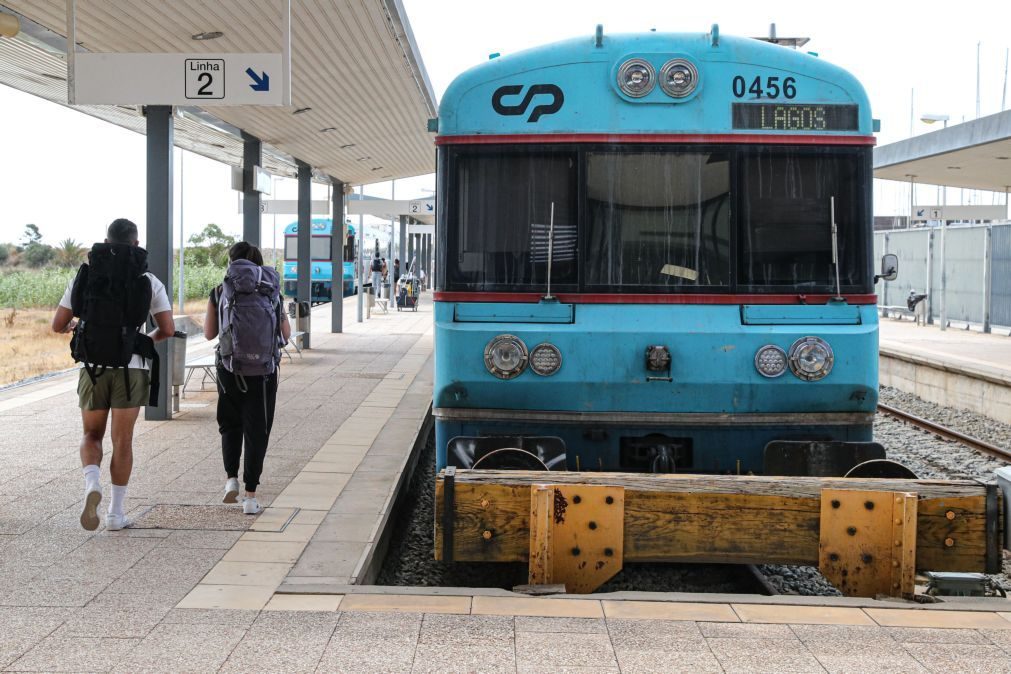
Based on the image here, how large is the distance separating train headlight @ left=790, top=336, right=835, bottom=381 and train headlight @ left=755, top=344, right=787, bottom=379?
5 cm

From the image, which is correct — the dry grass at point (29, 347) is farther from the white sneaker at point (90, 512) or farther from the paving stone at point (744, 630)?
the paving stone at point (744, 630)

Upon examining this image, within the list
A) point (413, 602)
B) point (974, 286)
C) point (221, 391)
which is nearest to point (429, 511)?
point (221, 391)

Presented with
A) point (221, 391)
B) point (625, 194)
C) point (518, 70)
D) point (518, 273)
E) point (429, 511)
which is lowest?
point (429, 511)

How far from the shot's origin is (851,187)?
624 cm

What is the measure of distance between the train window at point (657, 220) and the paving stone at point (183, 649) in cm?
276

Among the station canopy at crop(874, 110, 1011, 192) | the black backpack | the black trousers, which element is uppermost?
the station canopy at crop(874, 110, 1011, 192)

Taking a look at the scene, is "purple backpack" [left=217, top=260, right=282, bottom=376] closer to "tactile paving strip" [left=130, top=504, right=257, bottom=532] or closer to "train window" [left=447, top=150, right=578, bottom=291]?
"tactile paving strip" [left=130, top=504, right=257, bottom=532]

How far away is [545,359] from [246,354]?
76.2 inches

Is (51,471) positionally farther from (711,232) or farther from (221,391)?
(711,232)

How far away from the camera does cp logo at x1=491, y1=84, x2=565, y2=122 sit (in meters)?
6.18

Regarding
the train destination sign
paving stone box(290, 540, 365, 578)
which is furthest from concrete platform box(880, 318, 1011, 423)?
paving stone box(290, 540, 365, 578)

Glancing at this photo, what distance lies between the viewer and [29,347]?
22312mm

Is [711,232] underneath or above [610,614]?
above

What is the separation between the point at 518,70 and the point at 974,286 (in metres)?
21.3
